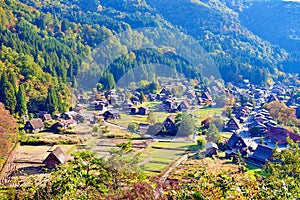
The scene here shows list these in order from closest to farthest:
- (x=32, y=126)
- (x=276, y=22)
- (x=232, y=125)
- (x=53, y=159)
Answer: (x=53, y=159) → (x=32, y=126) → (x=232, y=125) → (x=276, y=22)

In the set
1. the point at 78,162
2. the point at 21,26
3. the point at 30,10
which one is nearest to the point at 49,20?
the point at 30,10

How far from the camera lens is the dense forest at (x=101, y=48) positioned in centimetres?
2056

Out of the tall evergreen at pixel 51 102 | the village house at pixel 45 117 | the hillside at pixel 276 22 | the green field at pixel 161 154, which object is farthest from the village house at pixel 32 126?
the hillside at pixel 276 22

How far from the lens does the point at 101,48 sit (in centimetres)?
2897

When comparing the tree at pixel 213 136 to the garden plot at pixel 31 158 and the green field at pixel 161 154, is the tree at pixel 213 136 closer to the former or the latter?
the green field at pixel 161 154

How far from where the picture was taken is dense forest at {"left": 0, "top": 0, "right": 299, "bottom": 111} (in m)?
20.6

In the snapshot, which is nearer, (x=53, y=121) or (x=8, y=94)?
(x=8, y=94)

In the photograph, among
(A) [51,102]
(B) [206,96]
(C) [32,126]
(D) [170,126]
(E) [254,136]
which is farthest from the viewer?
(B) [206,96]

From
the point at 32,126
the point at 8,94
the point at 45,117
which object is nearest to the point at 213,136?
the point at 32,126

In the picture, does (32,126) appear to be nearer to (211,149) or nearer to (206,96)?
(211,149)

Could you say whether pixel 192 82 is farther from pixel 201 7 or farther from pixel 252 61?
pixel 201 7

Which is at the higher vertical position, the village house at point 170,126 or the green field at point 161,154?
the village house at point 170,126

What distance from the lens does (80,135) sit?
14.7 meters

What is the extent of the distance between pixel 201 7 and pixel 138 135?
42.8m
